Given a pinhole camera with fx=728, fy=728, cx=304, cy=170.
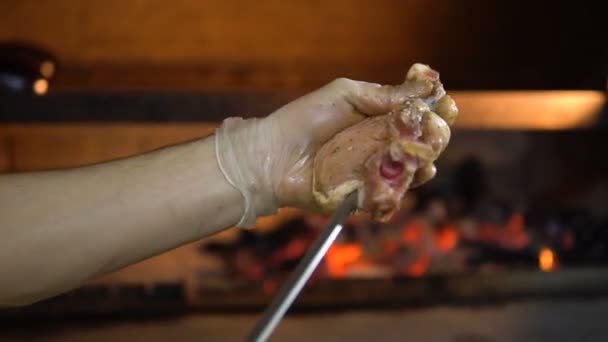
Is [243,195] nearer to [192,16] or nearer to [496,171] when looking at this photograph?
[192,16]

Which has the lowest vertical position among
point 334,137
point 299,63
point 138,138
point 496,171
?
point 496,171

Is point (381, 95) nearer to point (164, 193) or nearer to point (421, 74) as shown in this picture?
point (421, 74)

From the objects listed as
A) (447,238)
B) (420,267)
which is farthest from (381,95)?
(447,238)

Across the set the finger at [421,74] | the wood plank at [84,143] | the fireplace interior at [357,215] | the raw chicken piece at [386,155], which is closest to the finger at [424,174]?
the raw chicken piece at [386,155]

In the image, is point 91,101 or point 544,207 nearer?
point 91,101

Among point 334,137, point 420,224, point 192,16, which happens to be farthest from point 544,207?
point 334,137

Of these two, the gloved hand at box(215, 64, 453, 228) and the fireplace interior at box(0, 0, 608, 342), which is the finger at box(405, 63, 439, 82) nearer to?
the gloved hand at box(215, 64, 453, 228)
